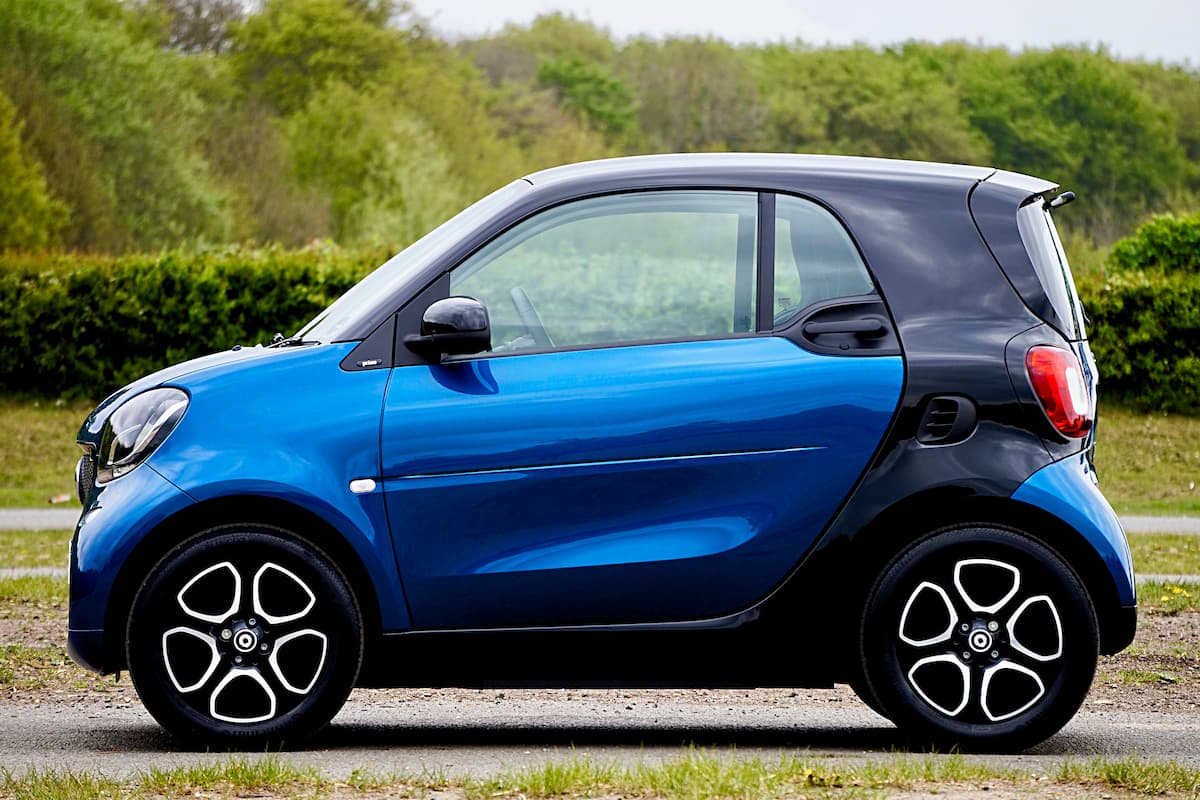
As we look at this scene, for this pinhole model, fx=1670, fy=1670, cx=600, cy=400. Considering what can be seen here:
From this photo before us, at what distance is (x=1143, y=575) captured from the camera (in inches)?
441

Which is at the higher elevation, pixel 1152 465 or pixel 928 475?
pixel 928 475

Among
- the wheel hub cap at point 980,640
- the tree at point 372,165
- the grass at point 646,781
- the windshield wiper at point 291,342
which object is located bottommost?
the grass at point 646,781

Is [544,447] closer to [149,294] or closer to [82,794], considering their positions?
[82,794]

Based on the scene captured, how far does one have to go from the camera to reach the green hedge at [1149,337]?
22344 mm

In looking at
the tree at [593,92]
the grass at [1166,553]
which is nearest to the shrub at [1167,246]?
the grass at [1166,553]

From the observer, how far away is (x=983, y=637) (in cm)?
526

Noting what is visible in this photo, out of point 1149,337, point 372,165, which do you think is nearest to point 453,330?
point 1149,337

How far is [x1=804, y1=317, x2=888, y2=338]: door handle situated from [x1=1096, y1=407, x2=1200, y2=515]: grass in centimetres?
1331

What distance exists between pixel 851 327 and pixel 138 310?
18715 mm

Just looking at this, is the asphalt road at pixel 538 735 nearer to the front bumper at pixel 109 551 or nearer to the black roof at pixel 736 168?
the front bumper at pixel 109 551

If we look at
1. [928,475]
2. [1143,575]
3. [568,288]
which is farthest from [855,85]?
[928,475]

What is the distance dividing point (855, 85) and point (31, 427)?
2918 inches

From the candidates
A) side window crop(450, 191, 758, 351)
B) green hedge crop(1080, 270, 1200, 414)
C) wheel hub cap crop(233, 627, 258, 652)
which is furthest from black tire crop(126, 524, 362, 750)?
green hedge crop(1080, 270, 1200, 414)

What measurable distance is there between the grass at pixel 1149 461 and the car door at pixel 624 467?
13430 mm
